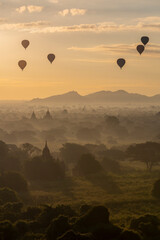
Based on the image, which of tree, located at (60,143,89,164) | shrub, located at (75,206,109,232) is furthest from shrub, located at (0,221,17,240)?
tree, located at (60,143,89,164)

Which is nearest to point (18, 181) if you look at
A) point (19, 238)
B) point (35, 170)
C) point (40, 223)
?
point (35, 170)

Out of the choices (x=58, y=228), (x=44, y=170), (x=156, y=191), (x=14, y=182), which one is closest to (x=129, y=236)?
(x=58, y=228)

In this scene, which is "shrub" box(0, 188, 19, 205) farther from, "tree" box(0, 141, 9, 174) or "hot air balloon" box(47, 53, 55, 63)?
"hot air balloon" box(47, 53, 55, 63)

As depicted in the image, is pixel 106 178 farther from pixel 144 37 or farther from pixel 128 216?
pixel 144 37

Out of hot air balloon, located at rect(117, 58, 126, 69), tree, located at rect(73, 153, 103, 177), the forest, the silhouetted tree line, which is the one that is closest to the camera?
the silhouetted tree line

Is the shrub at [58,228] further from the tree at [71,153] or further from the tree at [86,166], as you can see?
the tree at [71,153]

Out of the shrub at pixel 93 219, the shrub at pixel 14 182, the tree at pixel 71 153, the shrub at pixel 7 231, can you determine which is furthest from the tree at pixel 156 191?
the tree at pixel 71 153

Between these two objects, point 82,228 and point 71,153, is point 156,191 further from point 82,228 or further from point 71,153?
point 71,153

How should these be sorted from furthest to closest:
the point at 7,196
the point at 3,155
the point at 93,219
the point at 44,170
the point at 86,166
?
the point at 3,155, the point at 86,166, the point at 44,170, the point at 7,196, the point at 93,219
